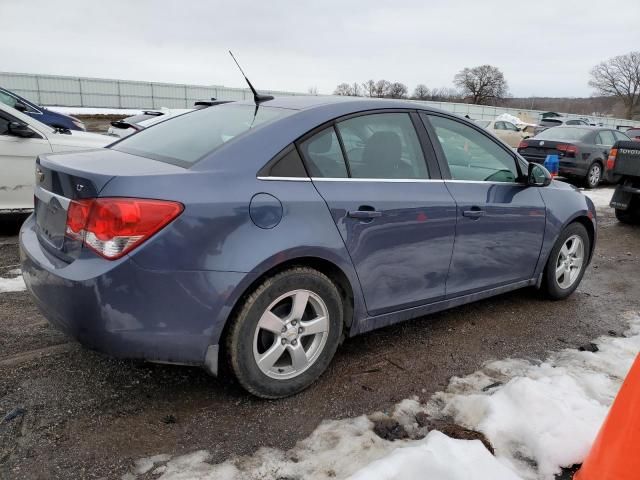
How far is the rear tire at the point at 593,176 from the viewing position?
12648 millimetres

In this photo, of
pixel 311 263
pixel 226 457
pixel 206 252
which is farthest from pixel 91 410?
pixel 311 263

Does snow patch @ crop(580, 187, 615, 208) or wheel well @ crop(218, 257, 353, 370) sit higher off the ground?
wheel well @ crop(218, 257, 353, 370)

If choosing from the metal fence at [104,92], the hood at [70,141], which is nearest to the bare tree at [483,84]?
the metal fence at [104,92]

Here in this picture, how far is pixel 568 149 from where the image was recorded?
41.1 ft

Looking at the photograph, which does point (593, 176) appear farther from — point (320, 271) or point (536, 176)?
point (320, 271)

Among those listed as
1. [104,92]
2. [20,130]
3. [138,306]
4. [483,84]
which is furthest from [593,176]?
[483,84]

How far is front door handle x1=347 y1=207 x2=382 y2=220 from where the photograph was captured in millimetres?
2834

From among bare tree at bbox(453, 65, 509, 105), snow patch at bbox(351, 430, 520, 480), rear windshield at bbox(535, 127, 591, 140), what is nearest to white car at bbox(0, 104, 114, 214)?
snow patch at bbox(351, 430, 520, 480)

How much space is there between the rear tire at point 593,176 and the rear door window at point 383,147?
1101cm

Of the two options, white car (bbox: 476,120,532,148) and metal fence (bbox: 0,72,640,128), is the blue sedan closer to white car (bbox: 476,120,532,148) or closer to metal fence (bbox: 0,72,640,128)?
white car (bbox: 476,120,532,148)

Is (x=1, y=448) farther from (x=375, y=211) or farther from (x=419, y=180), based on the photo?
(x=419, y=180)

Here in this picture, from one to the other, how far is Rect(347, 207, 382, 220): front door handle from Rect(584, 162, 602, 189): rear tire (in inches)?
454

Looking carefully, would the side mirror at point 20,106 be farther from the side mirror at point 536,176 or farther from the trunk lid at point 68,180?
the side mirror at point 536,176

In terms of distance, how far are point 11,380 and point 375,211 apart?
2211mm
